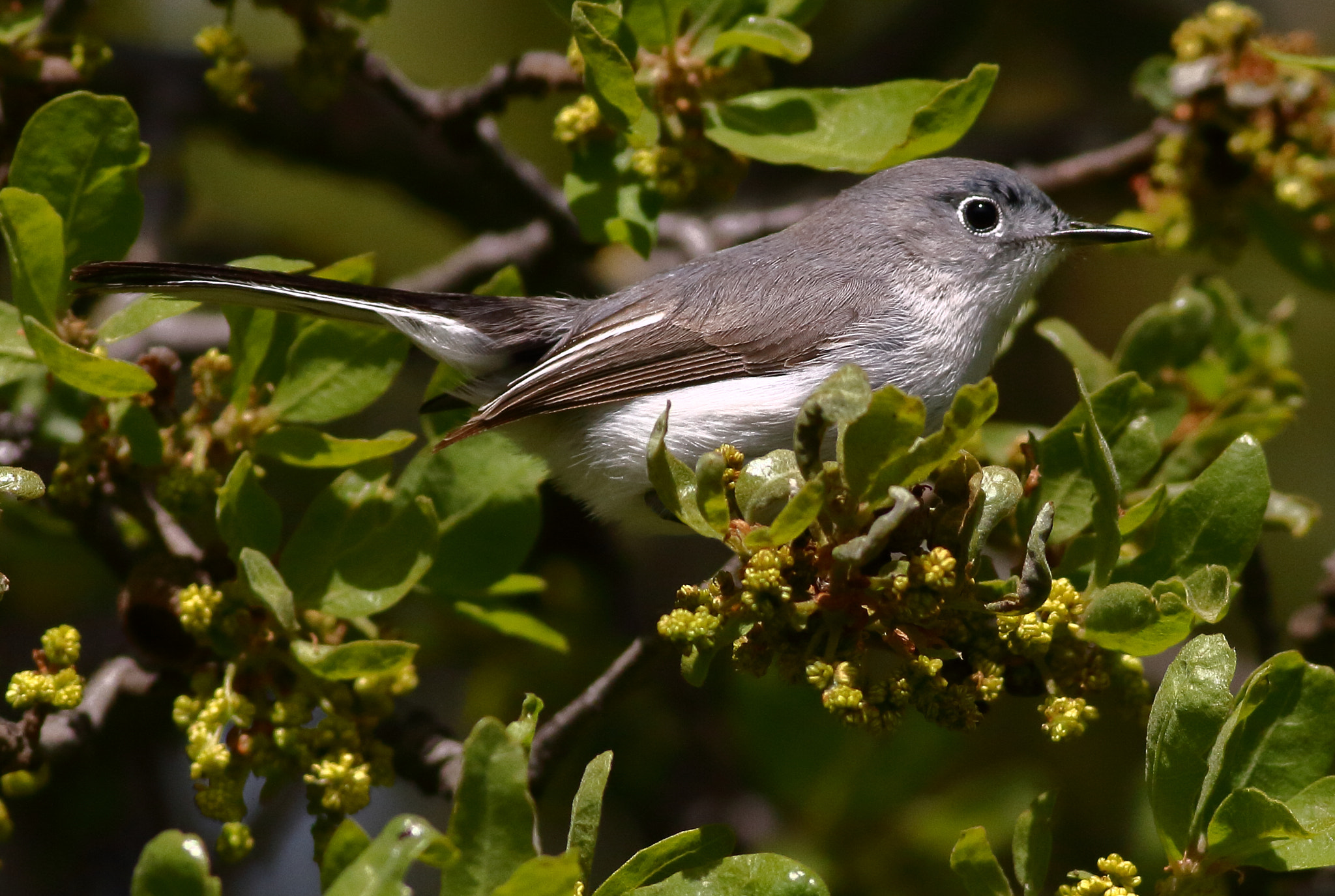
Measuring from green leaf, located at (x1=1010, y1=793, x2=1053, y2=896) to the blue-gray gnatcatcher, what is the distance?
845 mm

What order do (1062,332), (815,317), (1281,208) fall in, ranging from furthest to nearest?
(1281,208)
(815,317)
(1062,332)

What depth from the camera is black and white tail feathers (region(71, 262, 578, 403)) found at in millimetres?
1928

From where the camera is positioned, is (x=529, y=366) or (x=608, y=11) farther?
(x=529, y=366)

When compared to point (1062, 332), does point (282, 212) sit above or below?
below

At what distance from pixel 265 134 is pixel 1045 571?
8.42 ft

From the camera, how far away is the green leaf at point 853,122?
1.88 m

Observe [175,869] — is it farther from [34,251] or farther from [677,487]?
[34,251]

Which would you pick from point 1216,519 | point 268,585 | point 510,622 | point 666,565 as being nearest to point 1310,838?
point 1216,519

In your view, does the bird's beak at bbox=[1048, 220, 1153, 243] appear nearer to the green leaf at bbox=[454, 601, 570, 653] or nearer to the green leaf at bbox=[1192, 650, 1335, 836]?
the green leaf at bbox=[1192, 650, 1335, 836]

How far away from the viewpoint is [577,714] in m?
2.11

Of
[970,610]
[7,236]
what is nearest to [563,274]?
[7,236]

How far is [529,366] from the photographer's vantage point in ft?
8.39

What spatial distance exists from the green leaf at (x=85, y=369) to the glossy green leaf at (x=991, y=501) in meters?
1.19

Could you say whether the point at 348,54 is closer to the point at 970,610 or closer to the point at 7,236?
the point at 7,236
